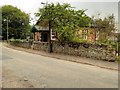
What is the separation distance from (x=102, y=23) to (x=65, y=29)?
49.0 feet

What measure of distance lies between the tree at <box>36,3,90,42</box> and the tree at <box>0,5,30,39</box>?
48186 millimetres

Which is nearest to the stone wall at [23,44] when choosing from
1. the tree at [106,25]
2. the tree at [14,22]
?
the tree at [106,25]

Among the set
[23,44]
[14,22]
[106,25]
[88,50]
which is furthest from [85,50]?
[14,22]

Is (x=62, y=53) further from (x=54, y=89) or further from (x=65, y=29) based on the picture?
(x=54, y=89)

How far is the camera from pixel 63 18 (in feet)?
97.4

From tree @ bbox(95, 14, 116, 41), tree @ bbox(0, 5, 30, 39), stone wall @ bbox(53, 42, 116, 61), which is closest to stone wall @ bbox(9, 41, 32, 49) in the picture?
stone wall @ bbox(53, 42, 116, 61)

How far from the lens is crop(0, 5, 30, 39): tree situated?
256 feet

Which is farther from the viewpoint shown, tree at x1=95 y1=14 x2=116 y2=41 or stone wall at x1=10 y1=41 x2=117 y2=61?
tree at x1=95 y1=14 x2=116 y2=41

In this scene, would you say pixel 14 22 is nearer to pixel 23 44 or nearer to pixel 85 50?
pixel 23 44

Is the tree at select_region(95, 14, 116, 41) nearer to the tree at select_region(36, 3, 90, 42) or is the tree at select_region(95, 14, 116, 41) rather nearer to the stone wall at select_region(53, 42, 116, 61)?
the tree at select_region(36, 3, 90, 42)

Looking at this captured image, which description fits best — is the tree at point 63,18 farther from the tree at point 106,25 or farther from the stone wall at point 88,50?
the tree at point 106,25

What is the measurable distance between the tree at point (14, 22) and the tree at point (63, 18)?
158 ft

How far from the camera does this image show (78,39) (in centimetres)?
2802

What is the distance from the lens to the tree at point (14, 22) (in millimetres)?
77938
